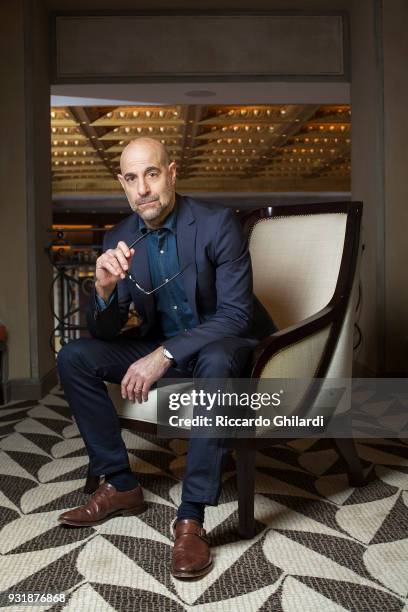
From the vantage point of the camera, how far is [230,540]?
6.19ft

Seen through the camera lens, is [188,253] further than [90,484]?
No

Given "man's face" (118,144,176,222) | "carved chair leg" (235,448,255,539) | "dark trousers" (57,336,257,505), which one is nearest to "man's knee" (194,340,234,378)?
"dark trousers" (57,336,257,505)

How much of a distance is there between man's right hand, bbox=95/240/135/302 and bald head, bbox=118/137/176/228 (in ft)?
0.74

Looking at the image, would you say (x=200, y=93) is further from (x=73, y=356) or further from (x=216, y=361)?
(x=216, y=361)

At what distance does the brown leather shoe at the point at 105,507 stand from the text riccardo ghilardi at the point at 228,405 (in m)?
0.29

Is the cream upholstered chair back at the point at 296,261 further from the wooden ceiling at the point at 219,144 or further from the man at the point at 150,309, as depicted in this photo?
the wooden ceiling at the point at 219,144

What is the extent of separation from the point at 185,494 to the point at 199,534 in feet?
0.36

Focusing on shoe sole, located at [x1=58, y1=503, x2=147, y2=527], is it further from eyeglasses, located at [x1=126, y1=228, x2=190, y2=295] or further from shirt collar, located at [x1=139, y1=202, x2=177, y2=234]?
shirt collar, located at [x1=139, y1=202, x2=177, y2=234]

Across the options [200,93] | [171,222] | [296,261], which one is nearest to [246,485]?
[171,222]

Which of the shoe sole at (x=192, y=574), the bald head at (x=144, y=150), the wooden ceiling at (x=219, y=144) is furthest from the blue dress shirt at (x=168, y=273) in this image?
the wooden ceiling at (x=219, y=144)

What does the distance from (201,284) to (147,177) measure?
0.38m

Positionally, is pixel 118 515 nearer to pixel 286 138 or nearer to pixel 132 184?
pixel 132 184

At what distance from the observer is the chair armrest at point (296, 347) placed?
188 centimetres

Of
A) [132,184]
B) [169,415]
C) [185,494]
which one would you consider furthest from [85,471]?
[132,184]
